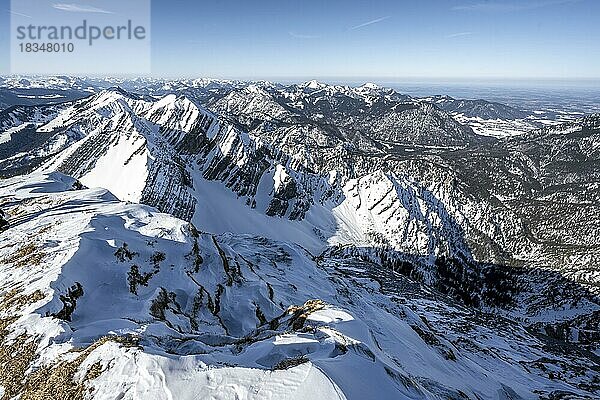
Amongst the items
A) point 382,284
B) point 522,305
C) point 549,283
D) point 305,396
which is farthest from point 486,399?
point 549,283

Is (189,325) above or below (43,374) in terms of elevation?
below

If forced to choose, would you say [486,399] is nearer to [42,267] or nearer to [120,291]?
[120,291]

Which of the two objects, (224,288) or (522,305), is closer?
(224,288)

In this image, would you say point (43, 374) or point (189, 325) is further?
point (189, 325)

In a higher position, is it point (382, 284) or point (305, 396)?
point (305, 396)

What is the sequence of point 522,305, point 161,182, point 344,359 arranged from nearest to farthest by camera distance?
point 344,359 < point 161,182 < point 522,305

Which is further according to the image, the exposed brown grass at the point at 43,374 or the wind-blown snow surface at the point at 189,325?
the wind-blown snow surface at the point at 189,325

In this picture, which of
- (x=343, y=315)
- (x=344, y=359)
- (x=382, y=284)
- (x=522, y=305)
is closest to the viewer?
(x=344, y=359)

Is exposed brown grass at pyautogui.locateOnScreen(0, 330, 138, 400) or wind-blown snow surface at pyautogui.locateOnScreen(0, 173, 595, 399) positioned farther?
wind-blown snow surface at pyautogui.locateOnScreen(0, 173, 595, 399)
